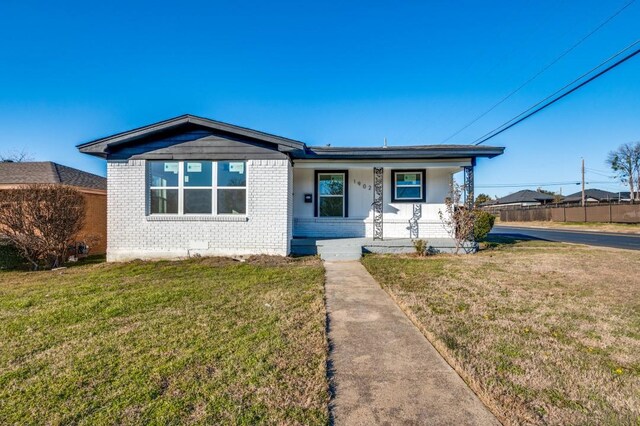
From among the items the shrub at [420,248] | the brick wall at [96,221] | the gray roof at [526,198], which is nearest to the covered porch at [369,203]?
the shrub at [420,248]

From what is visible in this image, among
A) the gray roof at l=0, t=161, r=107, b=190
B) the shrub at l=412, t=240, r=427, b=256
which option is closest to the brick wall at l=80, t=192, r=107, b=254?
the gray roof at l=0, t=161, r=107, b=190

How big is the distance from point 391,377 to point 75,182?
1452 cm

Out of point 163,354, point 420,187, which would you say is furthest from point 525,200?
point 163,354

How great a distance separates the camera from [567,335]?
3.55 m

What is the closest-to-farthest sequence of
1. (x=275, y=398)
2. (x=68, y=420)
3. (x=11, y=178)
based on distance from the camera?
(x=68, y=420), (x=275, y=398), (x=11, y=178)

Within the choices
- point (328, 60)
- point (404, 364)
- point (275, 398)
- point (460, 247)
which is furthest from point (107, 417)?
point (328, 60)

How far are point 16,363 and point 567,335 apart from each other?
18.5 feet

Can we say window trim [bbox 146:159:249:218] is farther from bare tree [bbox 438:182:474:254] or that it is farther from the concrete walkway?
bare tree [bbox 438:182:474:254]

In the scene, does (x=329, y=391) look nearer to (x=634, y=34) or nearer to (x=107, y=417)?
(x=107, y=417)

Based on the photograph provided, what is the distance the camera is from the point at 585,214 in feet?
95.3

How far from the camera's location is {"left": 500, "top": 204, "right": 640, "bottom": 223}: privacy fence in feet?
83.2

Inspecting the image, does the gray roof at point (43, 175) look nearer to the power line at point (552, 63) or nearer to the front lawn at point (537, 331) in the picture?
the front lawn at point (537, 331)

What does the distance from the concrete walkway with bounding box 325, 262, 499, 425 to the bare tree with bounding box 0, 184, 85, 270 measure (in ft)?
25.8

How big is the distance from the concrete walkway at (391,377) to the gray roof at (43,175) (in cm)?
1290
